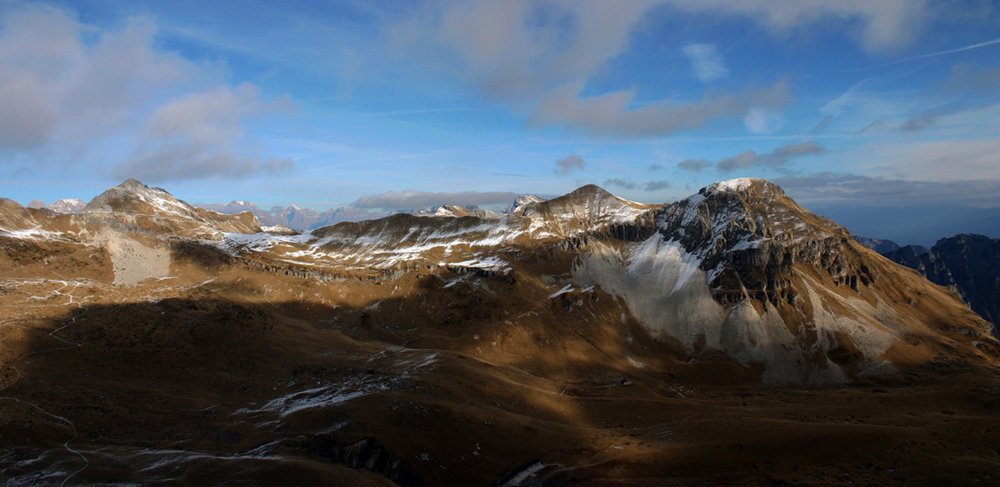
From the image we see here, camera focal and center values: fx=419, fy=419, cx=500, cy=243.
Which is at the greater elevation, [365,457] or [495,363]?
[365,457]

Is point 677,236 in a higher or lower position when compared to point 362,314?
higher

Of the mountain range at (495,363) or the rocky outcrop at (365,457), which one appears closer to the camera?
the rocky outcrop at (365,457)

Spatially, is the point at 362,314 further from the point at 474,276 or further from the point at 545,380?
the point at 545,380

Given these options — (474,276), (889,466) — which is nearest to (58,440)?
(889,466)

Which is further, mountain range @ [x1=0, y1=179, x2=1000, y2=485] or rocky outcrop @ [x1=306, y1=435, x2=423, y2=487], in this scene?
mountain range @ [x1=0, y1=179, x2=1000, y2=485]

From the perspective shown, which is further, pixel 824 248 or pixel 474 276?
pixel 824 248

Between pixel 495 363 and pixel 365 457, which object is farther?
pixel 495 363

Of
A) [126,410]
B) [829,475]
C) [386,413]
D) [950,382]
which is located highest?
[126,410]

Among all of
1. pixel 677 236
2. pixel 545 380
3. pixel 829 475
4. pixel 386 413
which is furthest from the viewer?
pixel 677 236
